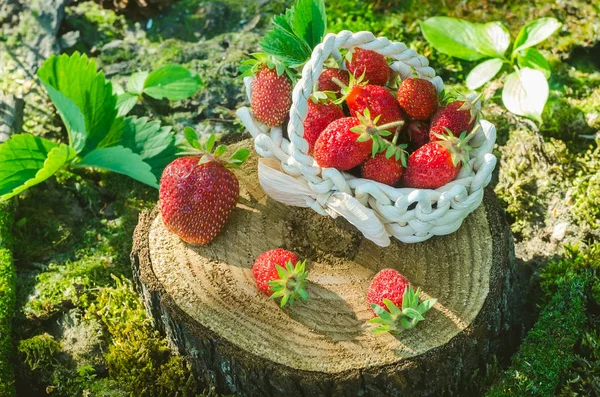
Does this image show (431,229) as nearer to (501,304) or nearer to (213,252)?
(501,304)

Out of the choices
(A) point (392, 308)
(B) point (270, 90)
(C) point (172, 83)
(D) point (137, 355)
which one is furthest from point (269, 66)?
(D) point (137, 355)

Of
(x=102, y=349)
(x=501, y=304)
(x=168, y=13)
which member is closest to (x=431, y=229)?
(x=501, y=304)

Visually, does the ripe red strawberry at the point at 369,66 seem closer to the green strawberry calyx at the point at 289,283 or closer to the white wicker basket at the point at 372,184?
the white wicker basket at the point at 372,184

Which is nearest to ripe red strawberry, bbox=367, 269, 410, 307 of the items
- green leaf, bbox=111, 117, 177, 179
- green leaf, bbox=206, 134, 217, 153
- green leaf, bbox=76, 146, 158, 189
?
green leaf, bbox=206, 134, 217, 153

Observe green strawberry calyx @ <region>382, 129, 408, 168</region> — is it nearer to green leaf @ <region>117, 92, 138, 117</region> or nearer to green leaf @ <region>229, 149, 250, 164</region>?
green leaf @ <region>229, 149, 250, 164</region>

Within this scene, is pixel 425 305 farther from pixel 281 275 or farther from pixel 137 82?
pixel 137 82

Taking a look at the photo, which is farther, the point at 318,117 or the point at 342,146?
the point at 318,117

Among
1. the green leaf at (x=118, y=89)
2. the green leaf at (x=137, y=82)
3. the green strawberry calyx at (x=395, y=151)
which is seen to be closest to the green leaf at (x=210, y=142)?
the green strawberry calyx at (x=395, y=151)
